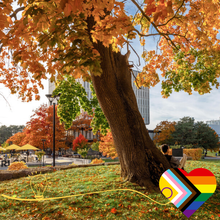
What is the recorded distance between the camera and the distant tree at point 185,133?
1216 inches

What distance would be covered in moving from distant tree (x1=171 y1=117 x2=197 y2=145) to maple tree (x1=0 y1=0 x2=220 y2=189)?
23.7 metres

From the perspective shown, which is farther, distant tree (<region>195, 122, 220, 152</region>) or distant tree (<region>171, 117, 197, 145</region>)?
distant tree (<region>171, 117, 197, 145</region>)

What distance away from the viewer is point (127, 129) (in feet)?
17.5

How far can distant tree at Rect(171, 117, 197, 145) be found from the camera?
30.9 metres

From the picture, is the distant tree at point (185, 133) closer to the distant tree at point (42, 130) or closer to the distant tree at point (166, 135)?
the distant tree at point (166, 135)

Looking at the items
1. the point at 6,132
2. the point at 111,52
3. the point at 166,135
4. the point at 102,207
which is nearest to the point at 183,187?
the point at 102,207

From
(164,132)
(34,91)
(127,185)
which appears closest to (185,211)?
(127,185)

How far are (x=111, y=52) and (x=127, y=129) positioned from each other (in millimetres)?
2266

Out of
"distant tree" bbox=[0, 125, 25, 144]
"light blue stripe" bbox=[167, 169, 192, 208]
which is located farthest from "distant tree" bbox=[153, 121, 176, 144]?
"distant tree" bbox=[0, 125, 25, 144]

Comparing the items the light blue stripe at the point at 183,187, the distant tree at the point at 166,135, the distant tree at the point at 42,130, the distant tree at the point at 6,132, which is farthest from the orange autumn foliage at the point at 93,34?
the distant tree at the point at 6,132

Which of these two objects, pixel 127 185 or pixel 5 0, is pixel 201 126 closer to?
pixel 127 185

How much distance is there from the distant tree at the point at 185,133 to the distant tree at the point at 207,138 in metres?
0.73

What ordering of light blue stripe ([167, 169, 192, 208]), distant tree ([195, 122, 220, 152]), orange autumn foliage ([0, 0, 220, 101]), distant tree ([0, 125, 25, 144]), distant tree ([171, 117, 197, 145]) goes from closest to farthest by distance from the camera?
1. light blue stripe ([167, 169, 192, 208])
2. orange autumn foliage ([0, 0, 220, 101])
3. distant tree ([195, 122, 220, 152])
4. distant tree ([171, 117, 197, 145])
5. distant tree ([0, 125, 25, 144])

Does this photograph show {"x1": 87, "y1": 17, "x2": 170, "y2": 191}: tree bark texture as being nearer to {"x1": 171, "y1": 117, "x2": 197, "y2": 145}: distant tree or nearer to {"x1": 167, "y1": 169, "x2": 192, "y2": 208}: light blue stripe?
{"x1": 167, "y1": 169, "x2": 192, "y2": 208}: light blue stripe
